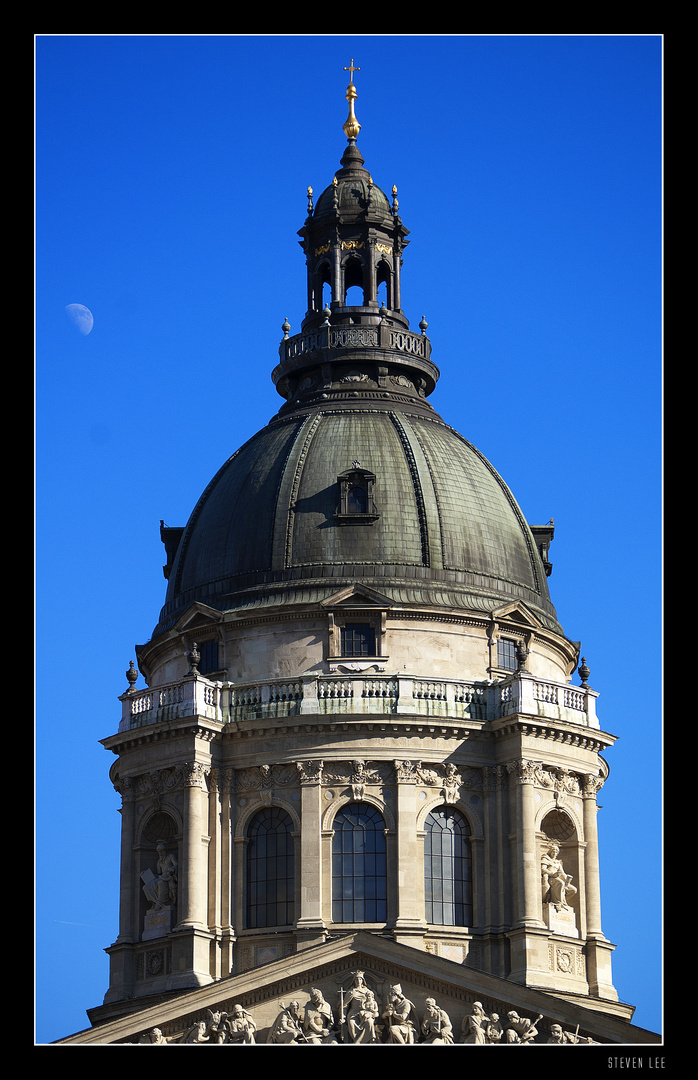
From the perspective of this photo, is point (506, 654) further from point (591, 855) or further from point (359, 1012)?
point (359, 1012)

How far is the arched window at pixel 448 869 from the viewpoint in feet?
208

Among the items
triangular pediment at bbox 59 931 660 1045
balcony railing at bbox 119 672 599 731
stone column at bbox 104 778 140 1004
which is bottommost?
triangular pediment at bbox 59 931 660 1045

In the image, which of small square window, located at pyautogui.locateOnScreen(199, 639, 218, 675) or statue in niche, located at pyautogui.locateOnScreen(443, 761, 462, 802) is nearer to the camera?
statue in niche, located at pyautogui.locateOnScreen(443, 761, 462, 802)

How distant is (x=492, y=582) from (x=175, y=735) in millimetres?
12016

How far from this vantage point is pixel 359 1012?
168 ft

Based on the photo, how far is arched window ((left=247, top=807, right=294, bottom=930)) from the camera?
209 feet

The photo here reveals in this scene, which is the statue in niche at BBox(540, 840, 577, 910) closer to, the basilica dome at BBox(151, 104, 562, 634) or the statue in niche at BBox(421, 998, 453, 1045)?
the basilica dome at BBox(151, 104, 562, 634)

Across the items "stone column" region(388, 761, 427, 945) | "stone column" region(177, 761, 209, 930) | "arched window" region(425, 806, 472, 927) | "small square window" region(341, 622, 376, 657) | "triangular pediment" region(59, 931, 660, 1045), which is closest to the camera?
"triangular pediment" region(59, 931, 660, 1045)

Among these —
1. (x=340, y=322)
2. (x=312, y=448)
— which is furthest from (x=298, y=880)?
(x=340, y=322)

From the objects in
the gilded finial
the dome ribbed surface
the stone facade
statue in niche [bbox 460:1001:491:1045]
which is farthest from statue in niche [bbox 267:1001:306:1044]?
the gilded finial

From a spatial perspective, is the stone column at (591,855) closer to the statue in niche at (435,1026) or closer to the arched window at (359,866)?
the arched window at (359,866)

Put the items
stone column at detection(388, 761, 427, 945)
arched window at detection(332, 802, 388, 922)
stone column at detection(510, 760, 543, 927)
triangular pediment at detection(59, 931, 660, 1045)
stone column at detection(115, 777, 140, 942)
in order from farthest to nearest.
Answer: stone column at detection(115, 777, 140, 942) < arched window at detection(332, 802, 388, 922) < stone column at detection(510, 760, 543, 927) < stone column at detection(388, 761, 427, 945) < triangular pediment at detection(59, 931, 660, 1045)

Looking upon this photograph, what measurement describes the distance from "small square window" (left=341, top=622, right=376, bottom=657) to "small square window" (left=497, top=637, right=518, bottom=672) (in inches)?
175

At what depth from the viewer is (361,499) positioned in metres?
68.6
